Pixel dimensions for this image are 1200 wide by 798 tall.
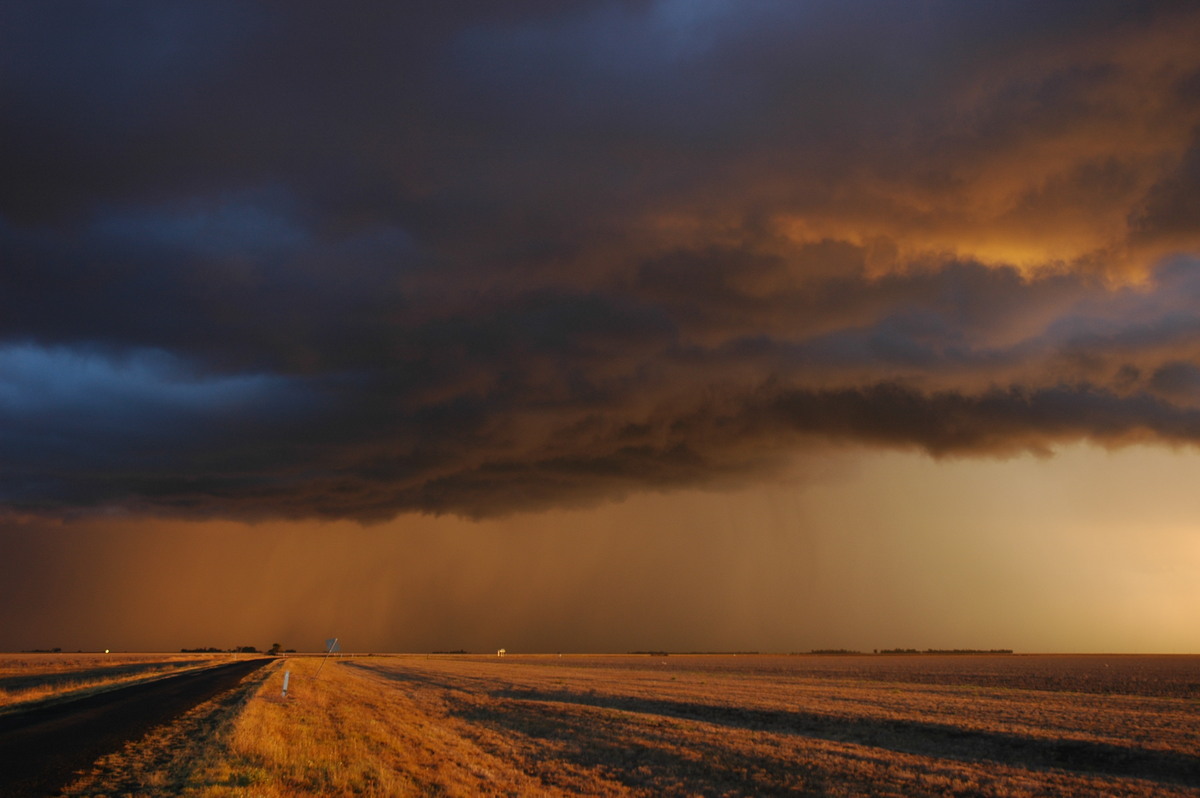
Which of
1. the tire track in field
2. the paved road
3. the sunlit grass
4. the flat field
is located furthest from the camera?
the tire track in field

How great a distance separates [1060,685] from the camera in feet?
196

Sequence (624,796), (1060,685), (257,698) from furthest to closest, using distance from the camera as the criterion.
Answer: (1060,685)
(257,698)
(624,796)

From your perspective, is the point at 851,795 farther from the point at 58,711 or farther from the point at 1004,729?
the point at 58,711

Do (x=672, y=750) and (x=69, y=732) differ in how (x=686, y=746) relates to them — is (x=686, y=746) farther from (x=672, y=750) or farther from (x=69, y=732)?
(x=69, y=732)

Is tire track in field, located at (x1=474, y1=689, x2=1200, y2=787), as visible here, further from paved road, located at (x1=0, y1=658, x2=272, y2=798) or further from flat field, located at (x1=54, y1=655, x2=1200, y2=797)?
paved road, located at (x1=0, y1=658, x2=272, y2=798)

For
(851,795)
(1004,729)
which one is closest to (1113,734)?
(1004,729)

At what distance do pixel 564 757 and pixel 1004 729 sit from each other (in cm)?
1758

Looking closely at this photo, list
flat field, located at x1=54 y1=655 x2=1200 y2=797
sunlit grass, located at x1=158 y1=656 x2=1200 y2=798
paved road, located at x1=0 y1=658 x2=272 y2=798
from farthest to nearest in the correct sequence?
1. sunlit grass, located at x1=158 y1=656 x2=1200 y2=798
2. flat field, located at x1=54 y1=655 x2=1200 y2=797
3. paved road, located at x1=0 y1=658 x2=272 y2=798

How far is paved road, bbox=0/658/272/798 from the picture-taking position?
1566cm

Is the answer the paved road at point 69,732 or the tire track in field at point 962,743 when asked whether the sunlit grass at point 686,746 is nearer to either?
the tire track in field at point 962,743

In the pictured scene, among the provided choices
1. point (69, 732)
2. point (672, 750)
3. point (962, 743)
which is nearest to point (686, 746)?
→ point (672, 750)

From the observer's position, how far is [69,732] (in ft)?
77.3

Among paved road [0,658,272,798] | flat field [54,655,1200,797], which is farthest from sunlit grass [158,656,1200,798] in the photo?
paved road [0,658,272,798]

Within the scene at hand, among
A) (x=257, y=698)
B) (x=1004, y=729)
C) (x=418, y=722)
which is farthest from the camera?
(x=257, y=698)
